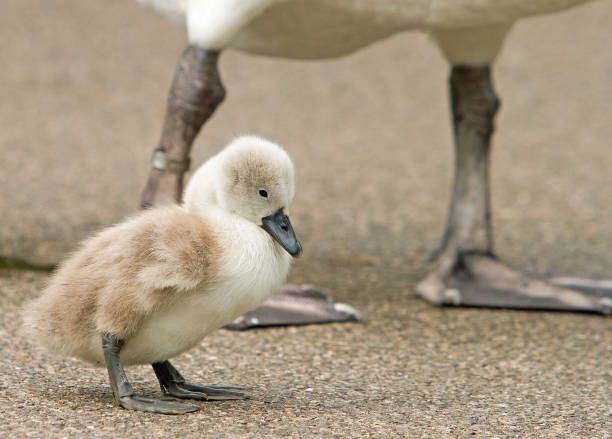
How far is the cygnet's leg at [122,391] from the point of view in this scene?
116 inches

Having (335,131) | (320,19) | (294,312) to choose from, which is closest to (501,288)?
(294,312)

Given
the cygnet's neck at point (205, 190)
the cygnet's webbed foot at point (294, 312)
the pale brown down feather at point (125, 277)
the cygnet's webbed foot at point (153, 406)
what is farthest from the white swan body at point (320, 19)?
the cygnet's webbed foot at point (153, 406)

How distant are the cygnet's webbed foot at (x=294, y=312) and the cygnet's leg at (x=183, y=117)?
1.61 ft

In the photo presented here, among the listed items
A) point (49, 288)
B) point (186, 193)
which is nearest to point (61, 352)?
point (49, 288)

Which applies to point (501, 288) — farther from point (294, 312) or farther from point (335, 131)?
point (335, 131)

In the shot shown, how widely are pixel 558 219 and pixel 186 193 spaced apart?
11.6 feet

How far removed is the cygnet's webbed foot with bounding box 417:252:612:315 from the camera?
4.54 metres

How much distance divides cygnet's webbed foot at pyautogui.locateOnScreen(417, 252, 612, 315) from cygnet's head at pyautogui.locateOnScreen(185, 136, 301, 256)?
1667 millimetres

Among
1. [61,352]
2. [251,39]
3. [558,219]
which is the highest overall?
[251,39]

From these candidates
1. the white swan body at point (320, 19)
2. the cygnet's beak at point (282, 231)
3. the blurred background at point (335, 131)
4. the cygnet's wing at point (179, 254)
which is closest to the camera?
the cygnet's wing at point (179, 254)

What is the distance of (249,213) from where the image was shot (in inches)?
119

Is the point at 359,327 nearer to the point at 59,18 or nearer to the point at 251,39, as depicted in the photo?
the point at 251,39

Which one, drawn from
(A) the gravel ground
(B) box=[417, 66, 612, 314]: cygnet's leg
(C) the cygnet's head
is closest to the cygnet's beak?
(C) the cygnet's head

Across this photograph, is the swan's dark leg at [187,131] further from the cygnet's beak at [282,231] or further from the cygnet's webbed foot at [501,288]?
the cygnet's beak at [282,231]
